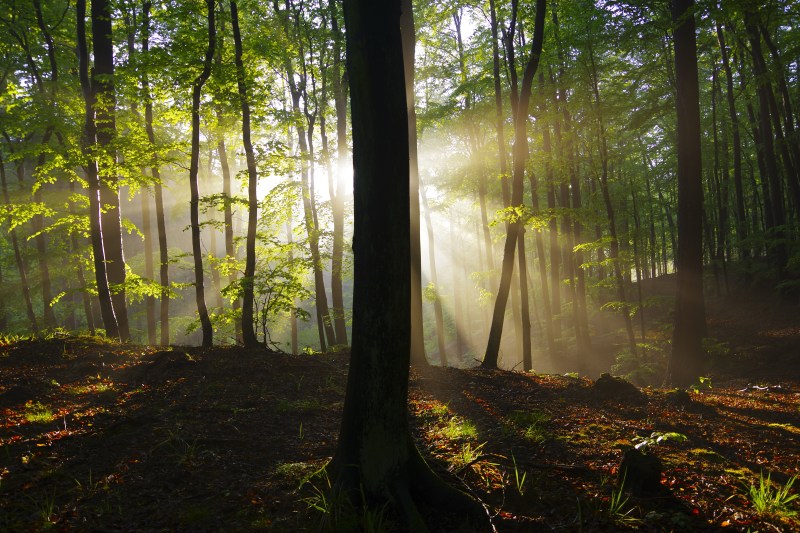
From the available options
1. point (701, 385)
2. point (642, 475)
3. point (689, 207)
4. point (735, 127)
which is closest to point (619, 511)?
point (642, 475)

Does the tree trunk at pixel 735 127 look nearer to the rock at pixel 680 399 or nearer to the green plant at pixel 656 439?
the rock at pixel 680 399

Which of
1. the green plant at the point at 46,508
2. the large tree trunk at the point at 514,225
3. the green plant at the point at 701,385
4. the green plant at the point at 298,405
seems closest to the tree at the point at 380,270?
the green plant at the point at 46,508

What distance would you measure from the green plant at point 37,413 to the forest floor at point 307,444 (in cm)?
4

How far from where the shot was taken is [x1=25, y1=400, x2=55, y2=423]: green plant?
5.48 metres

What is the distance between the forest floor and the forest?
4 cm

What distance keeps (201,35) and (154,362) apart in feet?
23.4

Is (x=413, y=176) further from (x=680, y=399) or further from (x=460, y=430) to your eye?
(x=680, y=399)

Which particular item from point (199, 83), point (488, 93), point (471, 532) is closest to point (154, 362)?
point (199, 83)

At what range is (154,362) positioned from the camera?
27.4 ft

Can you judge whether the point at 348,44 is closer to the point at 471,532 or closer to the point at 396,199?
the point at 396,199

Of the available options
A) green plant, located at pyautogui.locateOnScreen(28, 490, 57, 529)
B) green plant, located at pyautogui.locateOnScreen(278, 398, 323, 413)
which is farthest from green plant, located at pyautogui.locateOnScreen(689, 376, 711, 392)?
green plant, located at pyautogui.locateOnScreen(28, 490, 57, 529)

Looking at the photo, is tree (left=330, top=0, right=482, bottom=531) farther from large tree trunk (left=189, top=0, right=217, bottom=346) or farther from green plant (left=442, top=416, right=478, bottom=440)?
large tree trunk (left=189, top=0, right=217, bottom=346)

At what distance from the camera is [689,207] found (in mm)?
Answer: 9570

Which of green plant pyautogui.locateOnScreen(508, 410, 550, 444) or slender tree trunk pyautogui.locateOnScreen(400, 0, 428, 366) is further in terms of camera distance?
slender tree trunk pyautogui.locateOnScreen(400, 0, 428, 366)
